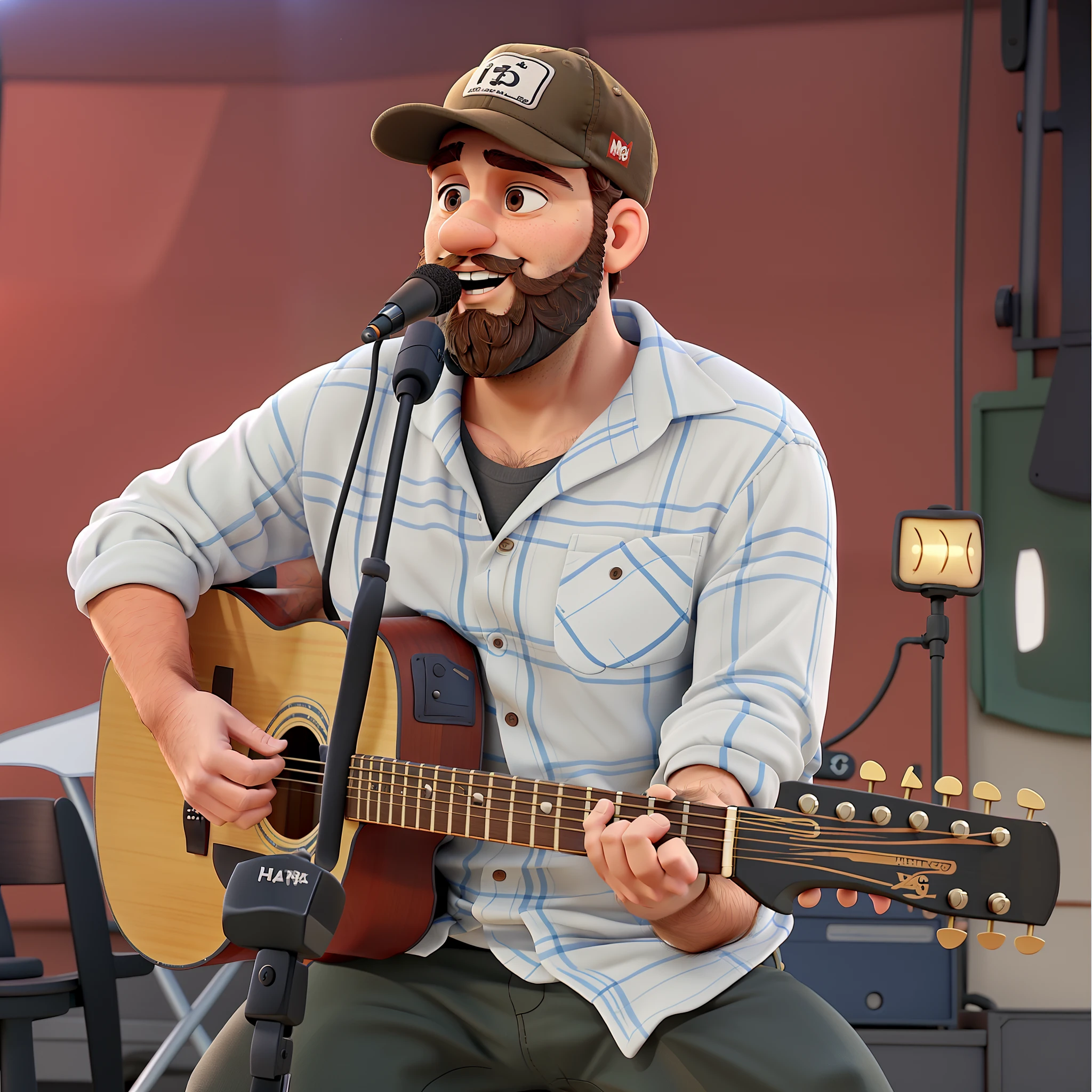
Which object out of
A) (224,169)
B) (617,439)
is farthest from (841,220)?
(617,439)

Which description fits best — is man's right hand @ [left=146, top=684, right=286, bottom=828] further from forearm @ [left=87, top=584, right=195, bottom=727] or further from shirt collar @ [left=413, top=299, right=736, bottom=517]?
shirt collar @ [left=413, top=299, right=736, bottom=517]

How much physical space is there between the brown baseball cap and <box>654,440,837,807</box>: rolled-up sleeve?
47 cm

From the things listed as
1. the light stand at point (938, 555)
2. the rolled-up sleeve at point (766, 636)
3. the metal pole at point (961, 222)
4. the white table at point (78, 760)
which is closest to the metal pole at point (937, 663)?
the light stand at point (938, 555)

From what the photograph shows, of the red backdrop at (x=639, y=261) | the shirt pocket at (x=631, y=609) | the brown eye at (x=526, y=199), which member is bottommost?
the shirt pocket at (x=631, y=609)

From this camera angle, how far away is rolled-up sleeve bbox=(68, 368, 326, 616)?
1614 millimetres

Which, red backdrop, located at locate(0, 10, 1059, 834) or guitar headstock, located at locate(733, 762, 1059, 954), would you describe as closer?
guitar headstock, located at locate(733, 762, 1059, 954)

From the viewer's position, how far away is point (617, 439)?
4.80 feet

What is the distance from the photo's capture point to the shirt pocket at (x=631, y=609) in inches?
54.3

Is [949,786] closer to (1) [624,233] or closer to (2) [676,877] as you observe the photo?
(2) [676,877]

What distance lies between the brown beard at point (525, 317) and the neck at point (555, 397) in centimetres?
4

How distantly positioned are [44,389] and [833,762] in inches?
100.0

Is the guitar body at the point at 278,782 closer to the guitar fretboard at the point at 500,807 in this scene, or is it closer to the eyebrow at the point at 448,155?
the guitar fretboard at the point at 500,807

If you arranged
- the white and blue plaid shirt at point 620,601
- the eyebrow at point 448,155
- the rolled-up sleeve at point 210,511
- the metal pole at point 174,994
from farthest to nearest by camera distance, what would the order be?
1. the metal pole at point 174,994
2. the rolled-up sleeve at point 210,511
3. the eyebrow at point 448,155
4. the white and blue plaid shirt at point 620,601

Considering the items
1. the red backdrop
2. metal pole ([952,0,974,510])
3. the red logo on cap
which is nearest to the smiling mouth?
the red logo on cap
